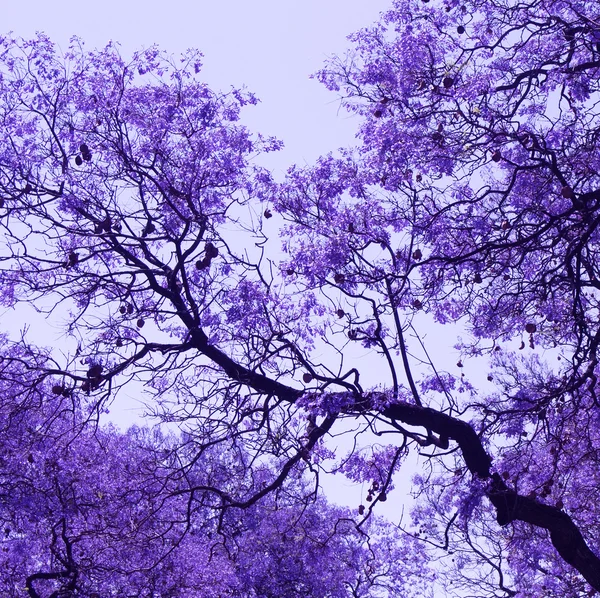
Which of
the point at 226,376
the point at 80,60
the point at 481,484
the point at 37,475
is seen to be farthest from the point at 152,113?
the point at 37,475

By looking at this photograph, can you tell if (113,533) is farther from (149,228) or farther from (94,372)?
(149,228)

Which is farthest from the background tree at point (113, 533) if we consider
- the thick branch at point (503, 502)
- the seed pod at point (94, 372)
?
the thick branch at point (503, 502)

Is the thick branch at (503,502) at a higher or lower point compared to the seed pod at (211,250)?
lower

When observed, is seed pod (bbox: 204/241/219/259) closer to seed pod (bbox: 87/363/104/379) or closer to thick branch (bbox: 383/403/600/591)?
seed pod (bbox: 87/363/104/379)

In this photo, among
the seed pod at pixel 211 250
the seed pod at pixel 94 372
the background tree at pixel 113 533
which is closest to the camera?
the seed pod at pixel 94 372

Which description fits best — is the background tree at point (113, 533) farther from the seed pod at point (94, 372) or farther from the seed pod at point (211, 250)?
the seed pod at point (211, 250)

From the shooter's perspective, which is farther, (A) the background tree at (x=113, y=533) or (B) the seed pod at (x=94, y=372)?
(A) the background tree at (x=113, y=533)

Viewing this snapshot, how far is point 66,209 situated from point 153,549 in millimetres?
8691

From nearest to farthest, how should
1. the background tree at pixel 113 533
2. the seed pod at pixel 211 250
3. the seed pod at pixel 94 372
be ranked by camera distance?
the seed pod at pixel 94 372, the seed pod at pixel 211 250, the background tree at pixel 113 533

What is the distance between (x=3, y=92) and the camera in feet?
40.0

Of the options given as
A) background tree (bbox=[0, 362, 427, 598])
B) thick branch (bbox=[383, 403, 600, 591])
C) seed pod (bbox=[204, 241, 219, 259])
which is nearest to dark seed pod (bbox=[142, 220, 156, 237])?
seed pod (bbox=[204, 241, 219, 259])

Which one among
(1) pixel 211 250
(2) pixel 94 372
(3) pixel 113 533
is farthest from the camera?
(3) pixel 113 533

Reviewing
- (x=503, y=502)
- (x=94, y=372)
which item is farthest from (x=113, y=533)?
(x=503, y=502)

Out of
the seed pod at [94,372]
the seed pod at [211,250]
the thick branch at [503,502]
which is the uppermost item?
the seed pod at [211,250]
